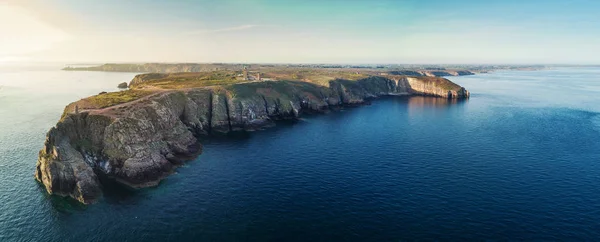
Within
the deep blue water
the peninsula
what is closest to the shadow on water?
the deep blue water

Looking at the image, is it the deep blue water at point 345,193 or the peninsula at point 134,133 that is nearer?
the deep blue water at point 345,193

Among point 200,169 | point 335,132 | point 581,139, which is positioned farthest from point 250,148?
point 581,139

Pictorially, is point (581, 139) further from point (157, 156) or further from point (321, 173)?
point (157, 156)

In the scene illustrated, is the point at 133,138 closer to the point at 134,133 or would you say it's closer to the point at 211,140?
the point at 134,133

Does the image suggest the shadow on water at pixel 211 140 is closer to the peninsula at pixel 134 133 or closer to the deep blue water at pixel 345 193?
the deep blue water at pixel 345 193

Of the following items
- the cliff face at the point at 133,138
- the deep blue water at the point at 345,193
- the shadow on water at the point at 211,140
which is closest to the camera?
the deep blue water at the point at 345,193

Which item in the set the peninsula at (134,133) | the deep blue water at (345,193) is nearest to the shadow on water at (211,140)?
the deep blue water at (345,193)

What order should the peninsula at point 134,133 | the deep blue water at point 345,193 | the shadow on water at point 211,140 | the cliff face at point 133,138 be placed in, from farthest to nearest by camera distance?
the peninsula at point 134,133 → the cliff face at point 133,138 → the shadow on water at point 211,140 → the deep blue water at point 345,193

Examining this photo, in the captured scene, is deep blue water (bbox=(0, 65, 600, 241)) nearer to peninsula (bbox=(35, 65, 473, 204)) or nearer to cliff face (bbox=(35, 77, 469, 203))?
cliff face (bbox=(35, 77, 469, 203))
